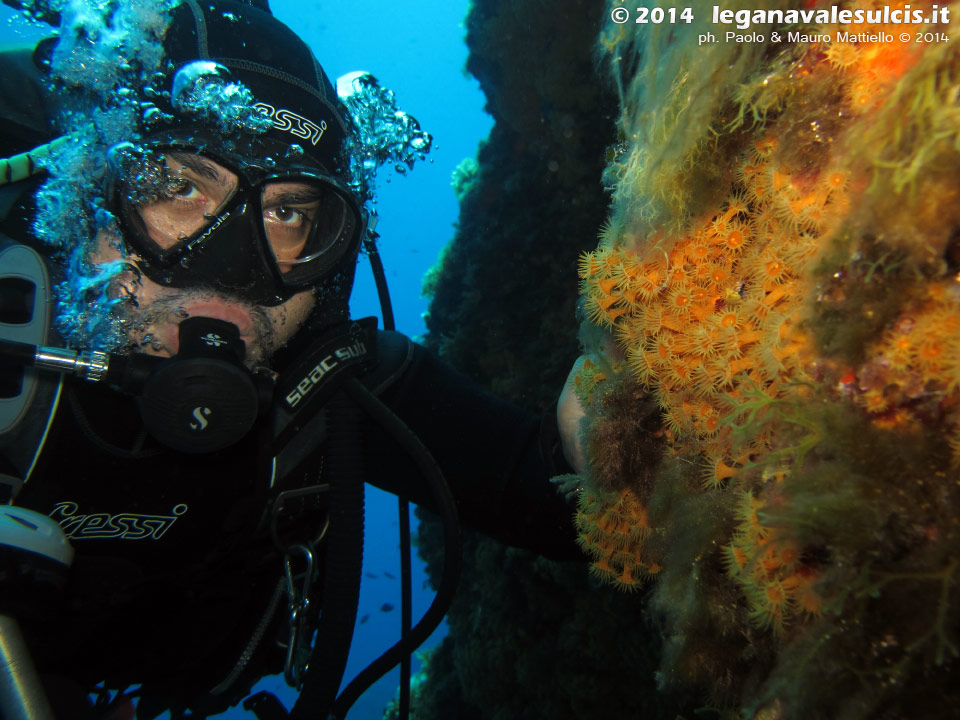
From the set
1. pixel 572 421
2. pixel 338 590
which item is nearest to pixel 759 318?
pixel 572 421

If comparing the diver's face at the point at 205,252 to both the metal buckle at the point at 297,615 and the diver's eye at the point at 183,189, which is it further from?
the metal buckle at the point at 297,615

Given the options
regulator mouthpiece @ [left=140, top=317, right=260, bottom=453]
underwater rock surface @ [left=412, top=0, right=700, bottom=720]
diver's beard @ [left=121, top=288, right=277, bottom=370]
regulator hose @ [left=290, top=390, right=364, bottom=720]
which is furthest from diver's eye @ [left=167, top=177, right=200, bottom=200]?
underwater rock surface @ [left=412, top=0, right=700, bottom=720]

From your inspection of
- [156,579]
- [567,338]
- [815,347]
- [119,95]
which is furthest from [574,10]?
[156,579]

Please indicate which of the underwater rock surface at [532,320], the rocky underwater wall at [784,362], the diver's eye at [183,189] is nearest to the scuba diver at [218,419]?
the diver's eye at [183,189]

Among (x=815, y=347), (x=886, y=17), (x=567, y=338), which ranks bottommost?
(x=815, y=347)

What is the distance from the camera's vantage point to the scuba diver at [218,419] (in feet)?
7.67

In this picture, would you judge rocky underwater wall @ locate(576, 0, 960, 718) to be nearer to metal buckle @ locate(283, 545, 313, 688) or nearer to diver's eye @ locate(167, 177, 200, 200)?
metal buckle @ locate(283, 545, 313, 688)

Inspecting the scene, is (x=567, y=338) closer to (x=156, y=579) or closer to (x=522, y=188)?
(x=522, y=188)

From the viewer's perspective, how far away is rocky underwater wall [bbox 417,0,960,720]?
1028 mm

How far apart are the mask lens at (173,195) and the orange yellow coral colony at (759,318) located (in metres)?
2.02

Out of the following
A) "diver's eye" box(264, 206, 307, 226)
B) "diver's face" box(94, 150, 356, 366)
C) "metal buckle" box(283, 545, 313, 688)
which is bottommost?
"metal buckle" box(283, 545, 313, 688)

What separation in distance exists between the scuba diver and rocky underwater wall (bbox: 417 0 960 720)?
1.11 meters

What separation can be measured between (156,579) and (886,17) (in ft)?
11.9

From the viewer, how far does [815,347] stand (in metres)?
1.21
